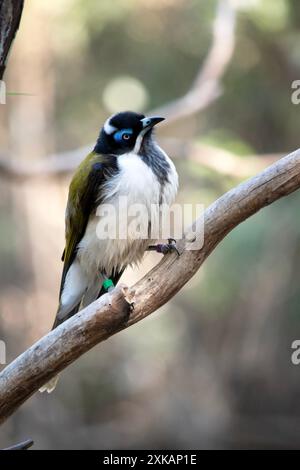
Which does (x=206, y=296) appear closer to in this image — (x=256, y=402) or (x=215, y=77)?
(x=256, y=402)

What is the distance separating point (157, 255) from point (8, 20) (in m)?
6.47

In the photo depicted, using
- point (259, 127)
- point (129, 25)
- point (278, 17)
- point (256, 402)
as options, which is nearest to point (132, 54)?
point (129, 25)

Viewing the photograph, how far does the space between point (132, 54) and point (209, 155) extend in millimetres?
3011

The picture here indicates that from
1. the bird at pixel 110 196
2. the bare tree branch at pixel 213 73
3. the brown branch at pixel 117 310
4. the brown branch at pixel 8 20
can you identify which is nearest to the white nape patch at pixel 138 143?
the bird at pixel 110 196

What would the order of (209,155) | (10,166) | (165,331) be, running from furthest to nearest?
(165,331) < (209,155) < (10,166)

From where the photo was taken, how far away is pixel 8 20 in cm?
352

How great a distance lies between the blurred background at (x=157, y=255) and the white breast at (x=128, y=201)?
3.22 m

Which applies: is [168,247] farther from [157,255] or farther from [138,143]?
[157,255]

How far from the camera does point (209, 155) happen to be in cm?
802

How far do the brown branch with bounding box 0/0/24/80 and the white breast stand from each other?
4.33 ft

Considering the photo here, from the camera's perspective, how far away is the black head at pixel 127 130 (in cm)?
487

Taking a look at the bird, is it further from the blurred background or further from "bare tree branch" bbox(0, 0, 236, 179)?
the blurred background

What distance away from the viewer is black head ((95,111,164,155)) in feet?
16.0

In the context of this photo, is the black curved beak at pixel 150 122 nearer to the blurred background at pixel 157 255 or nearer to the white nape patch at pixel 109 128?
the white nape patch at pixel 109 128
